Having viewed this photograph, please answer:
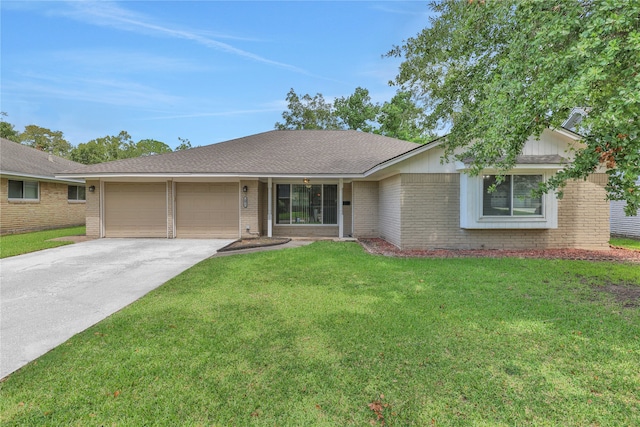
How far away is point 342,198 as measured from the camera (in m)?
12.4

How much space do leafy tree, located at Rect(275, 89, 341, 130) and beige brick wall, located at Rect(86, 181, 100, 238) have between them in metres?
22.2

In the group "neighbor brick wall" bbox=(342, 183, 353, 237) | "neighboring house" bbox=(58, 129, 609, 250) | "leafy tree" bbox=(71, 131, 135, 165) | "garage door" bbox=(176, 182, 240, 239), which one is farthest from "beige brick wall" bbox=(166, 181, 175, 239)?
"leafy tree" bbox=(71, 131, 135, 165)

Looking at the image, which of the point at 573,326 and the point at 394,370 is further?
the point at 573,326

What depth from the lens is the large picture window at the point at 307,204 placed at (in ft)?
41.8

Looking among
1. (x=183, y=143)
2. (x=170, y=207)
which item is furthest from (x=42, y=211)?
(x=183, y=143)

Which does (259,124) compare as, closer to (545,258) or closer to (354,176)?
(354,176)

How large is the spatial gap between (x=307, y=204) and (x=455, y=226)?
19.4 feet

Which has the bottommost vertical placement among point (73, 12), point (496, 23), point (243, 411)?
point (243, 411)

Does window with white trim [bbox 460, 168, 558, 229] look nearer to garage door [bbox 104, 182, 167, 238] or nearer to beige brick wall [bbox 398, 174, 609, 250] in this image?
beige brick wall [bbox 398, 174, 609, 250]

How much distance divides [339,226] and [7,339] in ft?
32.3

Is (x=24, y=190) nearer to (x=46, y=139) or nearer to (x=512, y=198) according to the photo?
(x=512, y=198)

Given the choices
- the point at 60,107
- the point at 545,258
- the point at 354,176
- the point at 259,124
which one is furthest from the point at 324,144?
the point at 60,107

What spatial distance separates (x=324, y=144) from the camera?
14906mm

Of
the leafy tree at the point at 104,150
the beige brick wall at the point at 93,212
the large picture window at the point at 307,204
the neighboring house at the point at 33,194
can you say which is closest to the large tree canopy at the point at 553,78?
the large picture window at the point at 307,204
